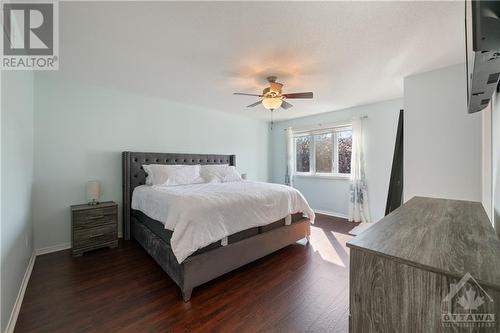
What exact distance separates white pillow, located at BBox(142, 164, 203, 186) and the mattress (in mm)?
550

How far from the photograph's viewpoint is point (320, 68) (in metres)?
2.59

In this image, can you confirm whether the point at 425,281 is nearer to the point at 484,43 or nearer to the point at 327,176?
the point at 484,43

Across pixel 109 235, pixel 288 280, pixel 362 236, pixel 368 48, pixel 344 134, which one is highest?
pixel 368 48

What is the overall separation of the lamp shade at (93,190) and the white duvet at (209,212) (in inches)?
23.6

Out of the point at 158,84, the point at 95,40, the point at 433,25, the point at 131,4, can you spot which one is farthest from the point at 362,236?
the point at 158,84

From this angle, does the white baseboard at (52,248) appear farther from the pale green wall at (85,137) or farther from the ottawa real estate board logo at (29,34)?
the ottawa real estate board logo at (29,34)

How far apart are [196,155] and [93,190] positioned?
6.13 feet

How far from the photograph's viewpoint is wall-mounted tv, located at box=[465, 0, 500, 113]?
0.58 meters

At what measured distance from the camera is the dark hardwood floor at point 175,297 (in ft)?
5.28

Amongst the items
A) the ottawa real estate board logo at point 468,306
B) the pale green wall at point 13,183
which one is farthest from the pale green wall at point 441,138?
the pale green wall at point 13,183

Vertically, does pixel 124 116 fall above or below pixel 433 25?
below

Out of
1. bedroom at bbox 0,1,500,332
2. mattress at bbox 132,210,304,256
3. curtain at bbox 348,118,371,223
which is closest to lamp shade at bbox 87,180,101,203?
bedroom at bbox 0,1,500,332

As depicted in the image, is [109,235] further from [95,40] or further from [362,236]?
[362,236]

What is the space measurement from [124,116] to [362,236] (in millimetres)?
3851
